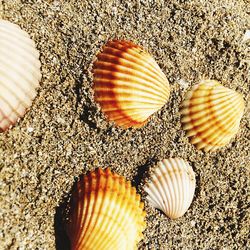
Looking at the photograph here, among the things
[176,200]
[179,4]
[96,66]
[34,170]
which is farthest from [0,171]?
[179,4]

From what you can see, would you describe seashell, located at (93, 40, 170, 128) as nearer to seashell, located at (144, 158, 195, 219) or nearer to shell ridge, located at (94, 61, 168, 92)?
shell ridge, located at (94, 61, 168, 92)

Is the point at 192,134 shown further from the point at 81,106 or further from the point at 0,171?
the point at 0,171

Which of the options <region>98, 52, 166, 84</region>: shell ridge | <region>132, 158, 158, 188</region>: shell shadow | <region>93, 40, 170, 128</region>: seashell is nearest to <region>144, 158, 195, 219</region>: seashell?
<region>132, 158, 158, 188</region>: shell shadow

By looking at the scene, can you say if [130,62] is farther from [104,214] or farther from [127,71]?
[104,214]

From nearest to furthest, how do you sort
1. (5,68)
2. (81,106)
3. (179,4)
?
(5,68), (81,106), (179,4)

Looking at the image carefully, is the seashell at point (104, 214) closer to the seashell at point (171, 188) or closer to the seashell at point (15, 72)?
the seashell at point (171, 188)

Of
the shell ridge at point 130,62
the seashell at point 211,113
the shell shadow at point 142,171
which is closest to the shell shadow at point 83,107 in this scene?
the shell ridge at point 130,62
